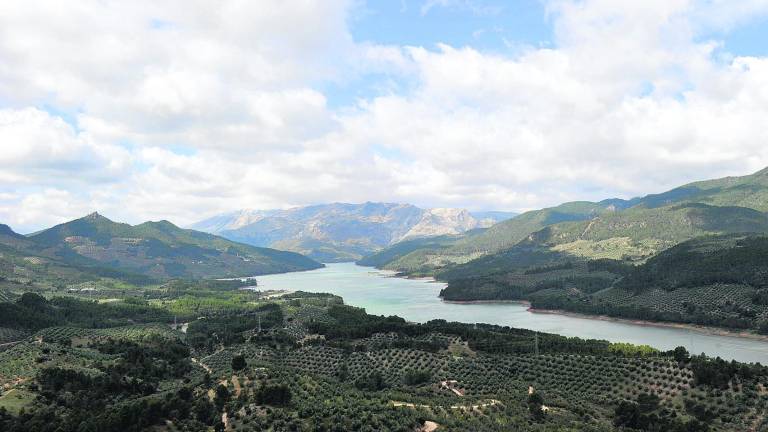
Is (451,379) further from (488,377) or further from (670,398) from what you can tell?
(670,398)

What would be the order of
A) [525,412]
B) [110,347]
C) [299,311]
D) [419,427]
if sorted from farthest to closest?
[299,311] < [110,347] < [525,412] < [419,427]

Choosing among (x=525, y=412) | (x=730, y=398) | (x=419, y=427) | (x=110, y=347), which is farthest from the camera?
(x=110, y=347)

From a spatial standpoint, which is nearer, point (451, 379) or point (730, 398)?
point (730, 398)

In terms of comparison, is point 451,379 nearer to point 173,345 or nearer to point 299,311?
point 173,345

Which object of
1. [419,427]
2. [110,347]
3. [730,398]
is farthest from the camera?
[110,347]

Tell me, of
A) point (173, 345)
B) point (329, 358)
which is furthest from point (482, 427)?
point (173, 345)

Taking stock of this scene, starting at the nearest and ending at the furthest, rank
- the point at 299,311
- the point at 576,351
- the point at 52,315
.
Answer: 1. the point at 576,351
2. the point at 52,315
3. the point at 299,311

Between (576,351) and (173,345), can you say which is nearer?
(576,351)

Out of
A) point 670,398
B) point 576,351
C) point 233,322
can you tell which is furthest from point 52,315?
point 670,398
